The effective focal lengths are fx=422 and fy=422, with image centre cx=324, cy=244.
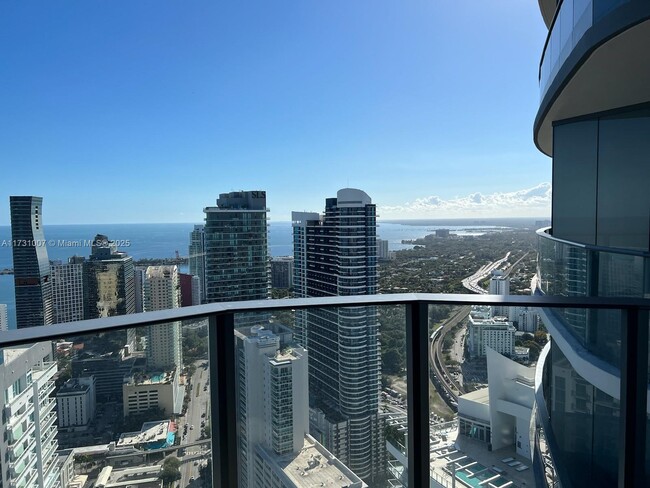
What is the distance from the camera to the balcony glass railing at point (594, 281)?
1699 mm

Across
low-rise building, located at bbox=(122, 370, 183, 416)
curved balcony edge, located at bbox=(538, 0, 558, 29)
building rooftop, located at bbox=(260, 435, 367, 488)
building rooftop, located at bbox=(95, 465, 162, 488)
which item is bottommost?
building rooftop, located at bbox=(260, 435, 367, 488)

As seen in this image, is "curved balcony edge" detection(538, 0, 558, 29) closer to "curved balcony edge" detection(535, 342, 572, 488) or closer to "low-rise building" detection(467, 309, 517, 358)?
"curved balcony edge" detection(535, 342, 572, 488)

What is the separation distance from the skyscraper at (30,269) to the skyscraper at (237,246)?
6.71m

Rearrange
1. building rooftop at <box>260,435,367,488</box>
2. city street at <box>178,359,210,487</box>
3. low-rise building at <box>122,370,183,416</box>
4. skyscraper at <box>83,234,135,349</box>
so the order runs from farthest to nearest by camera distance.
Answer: skyscraper at <box>83,234,135,349</box> < building rooftop at <box>260,435,367,488</box> < city street at <box>178,359,210,487</box> < low-rise building at <box>122,370,183,416</box>

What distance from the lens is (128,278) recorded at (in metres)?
19.4

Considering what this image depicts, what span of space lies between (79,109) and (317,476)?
49371 millimetres

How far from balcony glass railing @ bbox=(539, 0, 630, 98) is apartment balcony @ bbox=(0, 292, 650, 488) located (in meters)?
3.56

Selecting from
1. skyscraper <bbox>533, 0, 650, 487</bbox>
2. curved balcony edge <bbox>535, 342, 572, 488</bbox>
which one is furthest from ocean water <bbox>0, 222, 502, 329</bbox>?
curved balcony edge <bbox>535, 342, 572, 488</bbox>

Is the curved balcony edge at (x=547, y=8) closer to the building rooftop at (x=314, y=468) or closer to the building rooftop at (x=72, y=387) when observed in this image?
the building rooftop at (x=314, y=468)

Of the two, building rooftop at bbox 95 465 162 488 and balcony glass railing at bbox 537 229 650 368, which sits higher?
balcony glass railing at bbox 537 229 650 368

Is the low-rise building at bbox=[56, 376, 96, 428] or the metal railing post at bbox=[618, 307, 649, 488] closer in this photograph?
the low-rise building at bbox=[56, 376, 96, 428]

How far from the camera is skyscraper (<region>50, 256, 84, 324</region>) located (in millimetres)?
17531

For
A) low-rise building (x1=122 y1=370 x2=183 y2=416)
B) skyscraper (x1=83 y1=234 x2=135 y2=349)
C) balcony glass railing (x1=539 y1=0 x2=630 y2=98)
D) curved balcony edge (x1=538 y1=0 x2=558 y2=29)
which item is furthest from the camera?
skyscraper (x1=83 y1=234 x2=135 y2=349)

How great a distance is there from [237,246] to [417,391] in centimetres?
2218
